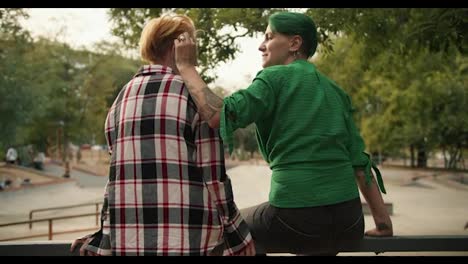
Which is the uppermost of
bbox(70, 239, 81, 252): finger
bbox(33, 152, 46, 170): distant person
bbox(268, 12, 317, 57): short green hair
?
bbox(268, 12, 317, 57): short green hair

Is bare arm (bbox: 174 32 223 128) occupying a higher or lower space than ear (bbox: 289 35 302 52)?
lower

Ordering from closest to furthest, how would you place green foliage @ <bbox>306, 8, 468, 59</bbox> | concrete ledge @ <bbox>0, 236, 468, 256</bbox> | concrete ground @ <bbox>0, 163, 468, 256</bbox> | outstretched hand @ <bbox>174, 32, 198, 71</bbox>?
outstretched hand @ <bbox>174, 32, 198, 71</bbox> → concrete ledge @ <bbox>0, 236, 468, 256</bbox> → green foliage @ <bbox>306, 8, 468, 59</bbox> → concrete ground @ <bbox>0, 163, 468, 256</bbox>

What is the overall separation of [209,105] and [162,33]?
0.34 metres

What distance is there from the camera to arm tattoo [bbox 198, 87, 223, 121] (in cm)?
161

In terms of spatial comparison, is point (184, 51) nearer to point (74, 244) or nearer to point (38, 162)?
point (74, 244)

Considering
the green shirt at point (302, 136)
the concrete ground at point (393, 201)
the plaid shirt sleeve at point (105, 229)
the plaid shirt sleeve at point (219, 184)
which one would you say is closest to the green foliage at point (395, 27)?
the concrete ground at point (393, 201)

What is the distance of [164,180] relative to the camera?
5.20 feet

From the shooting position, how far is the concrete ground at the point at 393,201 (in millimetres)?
12836

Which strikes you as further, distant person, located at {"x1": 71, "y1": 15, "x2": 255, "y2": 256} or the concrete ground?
the concrete ground

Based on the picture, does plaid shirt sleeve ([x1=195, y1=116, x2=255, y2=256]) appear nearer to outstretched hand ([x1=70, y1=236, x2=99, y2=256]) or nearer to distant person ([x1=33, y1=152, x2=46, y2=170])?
outstretched hand ([x1=70, y1=236, x2=99, y2=256])

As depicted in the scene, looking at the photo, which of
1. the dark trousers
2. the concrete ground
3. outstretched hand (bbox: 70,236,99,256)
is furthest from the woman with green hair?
the concrete ground

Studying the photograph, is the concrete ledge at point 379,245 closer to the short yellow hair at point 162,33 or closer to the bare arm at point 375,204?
the bare arm at point 375,204

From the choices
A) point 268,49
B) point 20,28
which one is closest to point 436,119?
point 20,28

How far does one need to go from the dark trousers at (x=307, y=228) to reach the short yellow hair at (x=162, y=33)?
26.4 inches
